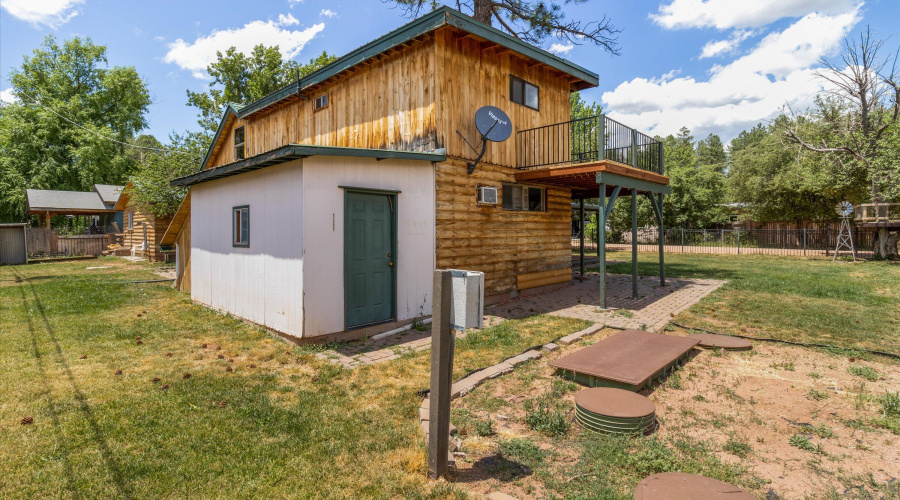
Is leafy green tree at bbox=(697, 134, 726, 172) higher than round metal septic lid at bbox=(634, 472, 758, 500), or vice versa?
leafy green tree at bbox=(697, 134, 726, 172)

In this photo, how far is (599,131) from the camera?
8.45m

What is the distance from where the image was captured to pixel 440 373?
284 cm

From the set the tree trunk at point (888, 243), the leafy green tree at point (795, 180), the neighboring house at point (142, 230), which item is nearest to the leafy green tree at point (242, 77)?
the neighboring house at point (142, 230)

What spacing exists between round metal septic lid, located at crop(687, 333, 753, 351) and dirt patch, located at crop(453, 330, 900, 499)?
12.6 inches

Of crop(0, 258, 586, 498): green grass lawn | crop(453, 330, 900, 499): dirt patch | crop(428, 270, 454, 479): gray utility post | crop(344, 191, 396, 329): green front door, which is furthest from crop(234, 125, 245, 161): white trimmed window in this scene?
crop(428, 270, 454, 479): gray utility post

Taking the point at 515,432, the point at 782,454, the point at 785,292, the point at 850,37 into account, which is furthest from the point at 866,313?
the point at 850,37

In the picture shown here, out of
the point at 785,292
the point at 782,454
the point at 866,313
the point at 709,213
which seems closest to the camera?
the point at 782,454

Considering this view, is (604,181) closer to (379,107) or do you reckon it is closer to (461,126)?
(461,126)

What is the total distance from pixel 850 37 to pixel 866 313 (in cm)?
1859

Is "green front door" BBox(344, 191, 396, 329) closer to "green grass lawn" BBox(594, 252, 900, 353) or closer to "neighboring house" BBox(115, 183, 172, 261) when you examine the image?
"green grass lawn" BBox(594, 252, 900, 353)

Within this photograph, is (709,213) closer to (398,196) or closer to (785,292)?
(785,292)

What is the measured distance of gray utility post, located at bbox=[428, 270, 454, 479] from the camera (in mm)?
2803

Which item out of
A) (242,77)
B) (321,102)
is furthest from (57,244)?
(321,102)

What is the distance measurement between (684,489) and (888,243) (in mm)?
26057
